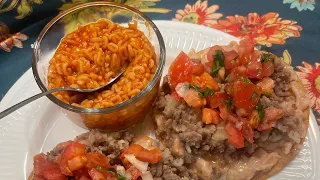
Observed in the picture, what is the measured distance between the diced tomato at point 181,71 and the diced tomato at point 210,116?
11.7 inches

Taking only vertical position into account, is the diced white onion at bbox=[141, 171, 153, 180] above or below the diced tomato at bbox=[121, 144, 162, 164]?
below

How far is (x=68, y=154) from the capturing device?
2506mm

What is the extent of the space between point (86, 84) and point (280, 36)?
2.02m

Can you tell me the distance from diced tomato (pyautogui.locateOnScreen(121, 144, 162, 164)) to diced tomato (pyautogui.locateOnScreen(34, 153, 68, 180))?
0.44 metres

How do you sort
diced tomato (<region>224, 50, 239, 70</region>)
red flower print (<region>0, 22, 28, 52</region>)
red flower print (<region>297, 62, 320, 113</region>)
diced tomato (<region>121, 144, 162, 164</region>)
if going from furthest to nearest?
red flower print (<region>0, 22, 28, 52</region>)
red flower print (<region>297, 62, 320, 113</region>)
diced tomato (<region>224, 50, 239, 70</region>)
diced tomato (<region>121, 144, 162, 164</region>)

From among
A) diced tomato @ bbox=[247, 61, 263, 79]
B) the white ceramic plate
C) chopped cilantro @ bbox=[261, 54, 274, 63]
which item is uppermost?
chopped cilantro @ bbox=[261, 54, 274, 63]

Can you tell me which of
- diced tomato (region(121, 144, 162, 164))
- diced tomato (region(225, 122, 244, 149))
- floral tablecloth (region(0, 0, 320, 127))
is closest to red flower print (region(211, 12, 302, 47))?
floral tablecloth (region(0, 0, 320, 127))

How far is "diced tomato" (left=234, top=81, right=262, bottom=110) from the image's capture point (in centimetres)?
271

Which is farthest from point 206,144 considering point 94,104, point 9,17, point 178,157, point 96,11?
point 9,17

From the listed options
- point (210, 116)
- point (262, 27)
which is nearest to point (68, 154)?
point (210, 116)

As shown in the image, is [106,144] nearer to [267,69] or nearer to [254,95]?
[254,95]

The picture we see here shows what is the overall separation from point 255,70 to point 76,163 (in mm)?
1448

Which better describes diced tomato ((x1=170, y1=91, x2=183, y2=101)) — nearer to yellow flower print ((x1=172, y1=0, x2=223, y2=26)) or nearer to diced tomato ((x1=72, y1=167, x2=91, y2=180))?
diced tomato ((x1=72, y1=167, x2=91, y2=180))

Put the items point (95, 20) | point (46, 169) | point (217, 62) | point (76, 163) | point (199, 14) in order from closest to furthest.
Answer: point (76, 163), point (46, 169), point (217, 62), point (95, 20), point (199, 14)
